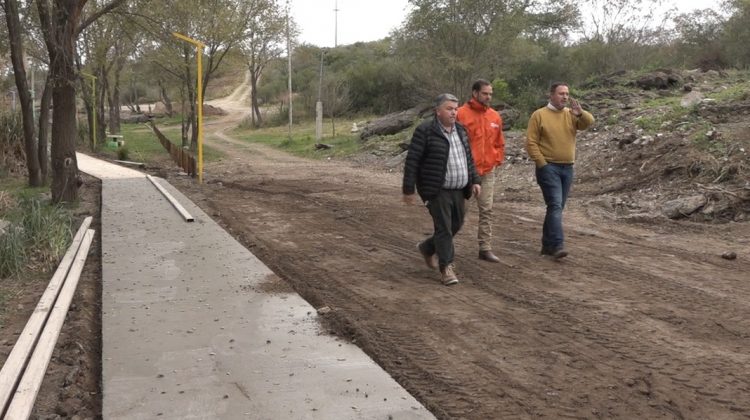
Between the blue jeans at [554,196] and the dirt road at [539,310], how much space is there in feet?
0.90

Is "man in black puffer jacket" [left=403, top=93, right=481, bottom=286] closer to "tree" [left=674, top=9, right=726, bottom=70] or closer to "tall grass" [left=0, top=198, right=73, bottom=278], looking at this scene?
"tall grass" [left=0, top=198, right=73, bottom=278]

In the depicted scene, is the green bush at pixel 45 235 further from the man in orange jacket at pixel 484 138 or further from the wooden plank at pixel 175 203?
the man in orange jacket at pixel 484 138

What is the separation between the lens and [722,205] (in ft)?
33.2

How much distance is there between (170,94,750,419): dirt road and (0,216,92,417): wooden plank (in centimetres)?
206

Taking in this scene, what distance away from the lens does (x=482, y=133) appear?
702cm

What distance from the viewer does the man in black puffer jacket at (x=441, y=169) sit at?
6.25 metres

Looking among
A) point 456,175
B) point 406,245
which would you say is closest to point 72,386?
point 456,175

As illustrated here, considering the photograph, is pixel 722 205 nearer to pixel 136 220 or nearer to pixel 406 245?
pixel 406 245

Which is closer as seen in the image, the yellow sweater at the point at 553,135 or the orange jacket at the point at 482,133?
the orange jacket at the point at 482,133

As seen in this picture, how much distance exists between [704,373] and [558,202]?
133 inches

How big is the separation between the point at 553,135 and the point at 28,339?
5233mm

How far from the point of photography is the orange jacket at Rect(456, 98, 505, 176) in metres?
6.98

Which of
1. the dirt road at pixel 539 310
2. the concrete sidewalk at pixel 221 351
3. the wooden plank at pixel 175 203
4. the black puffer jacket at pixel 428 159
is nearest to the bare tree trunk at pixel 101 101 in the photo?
the wooden plank at pixel 175 203

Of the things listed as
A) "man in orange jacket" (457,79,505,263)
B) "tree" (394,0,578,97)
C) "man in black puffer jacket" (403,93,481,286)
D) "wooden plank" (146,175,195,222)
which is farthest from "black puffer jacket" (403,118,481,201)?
"tree" (394,0,578,97)
